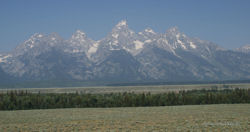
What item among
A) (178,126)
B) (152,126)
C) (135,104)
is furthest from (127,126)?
(135,104)

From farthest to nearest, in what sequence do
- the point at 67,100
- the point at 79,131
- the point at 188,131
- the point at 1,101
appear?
the point at 67,100 → the point at 1,101 → the point at 79,131 → the point at 188,131

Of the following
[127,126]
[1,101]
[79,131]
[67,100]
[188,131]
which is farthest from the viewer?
[67,100]

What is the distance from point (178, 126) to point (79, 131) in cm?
1112

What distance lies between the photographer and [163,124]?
147 feet

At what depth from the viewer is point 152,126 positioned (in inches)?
1705

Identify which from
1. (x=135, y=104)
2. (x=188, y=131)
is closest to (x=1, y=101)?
(x=135, y=104)

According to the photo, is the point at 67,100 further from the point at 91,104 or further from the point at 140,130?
the point at 140,130

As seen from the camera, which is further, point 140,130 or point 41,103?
point 41,103

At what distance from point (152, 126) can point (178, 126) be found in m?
3.04

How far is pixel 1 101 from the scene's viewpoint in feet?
335

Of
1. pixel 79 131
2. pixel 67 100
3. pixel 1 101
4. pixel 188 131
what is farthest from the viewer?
pixel 67 100

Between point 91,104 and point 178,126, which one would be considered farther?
point 91,104

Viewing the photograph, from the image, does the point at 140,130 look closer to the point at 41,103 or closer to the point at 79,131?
the point at 79,131

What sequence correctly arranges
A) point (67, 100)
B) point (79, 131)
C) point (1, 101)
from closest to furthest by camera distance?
point (79, 131) < point (1, 101) < point (67, 100)
